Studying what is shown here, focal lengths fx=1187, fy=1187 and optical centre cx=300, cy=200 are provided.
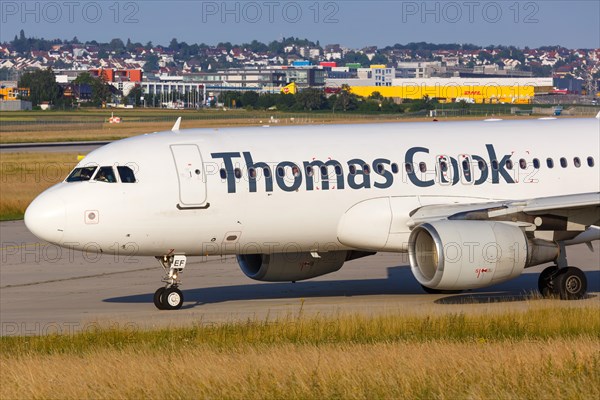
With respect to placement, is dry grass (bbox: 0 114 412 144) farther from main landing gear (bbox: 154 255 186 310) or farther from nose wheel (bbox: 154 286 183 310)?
nose wheel (bbox: 154 286 183 310)

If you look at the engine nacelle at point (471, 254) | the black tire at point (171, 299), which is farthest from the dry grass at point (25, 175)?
the engine nacelle at point (471, 254)

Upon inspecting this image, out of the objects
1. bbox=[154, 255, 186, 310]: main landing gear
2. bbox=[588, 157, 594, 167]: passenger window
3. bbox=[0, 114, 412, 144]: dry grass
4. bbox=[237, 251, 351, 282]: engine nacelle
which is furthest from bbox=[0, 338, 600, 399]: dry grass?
bbox=[0, 114, 412, 144]: dry grass

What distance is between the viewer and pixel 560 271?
25625 millimetres

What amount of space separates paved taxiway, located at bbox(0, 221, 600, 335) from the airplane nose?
179 cm

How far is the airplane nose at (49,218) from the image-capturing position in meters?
23.4

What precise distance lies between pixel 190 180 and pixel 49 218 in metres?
2.93

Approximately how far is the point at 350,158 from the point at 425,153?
1711mm

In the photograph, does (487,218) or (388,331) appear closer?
(388,331)

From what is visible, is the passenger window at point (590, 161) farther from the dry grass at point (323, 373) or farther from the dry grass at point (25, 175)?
the dry grass at point (25, 175)

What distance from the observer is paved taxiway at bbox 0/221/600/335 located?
2419 cm

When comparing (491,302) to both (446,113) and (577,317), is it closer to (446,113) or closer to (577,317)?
(577,317)

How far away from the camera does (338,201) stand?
82.2ft

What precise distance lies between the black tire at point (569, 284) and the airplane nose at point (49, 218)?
415 inches

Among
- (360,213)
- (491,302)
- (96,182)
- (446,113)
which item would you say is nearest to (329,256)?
(360,213)
